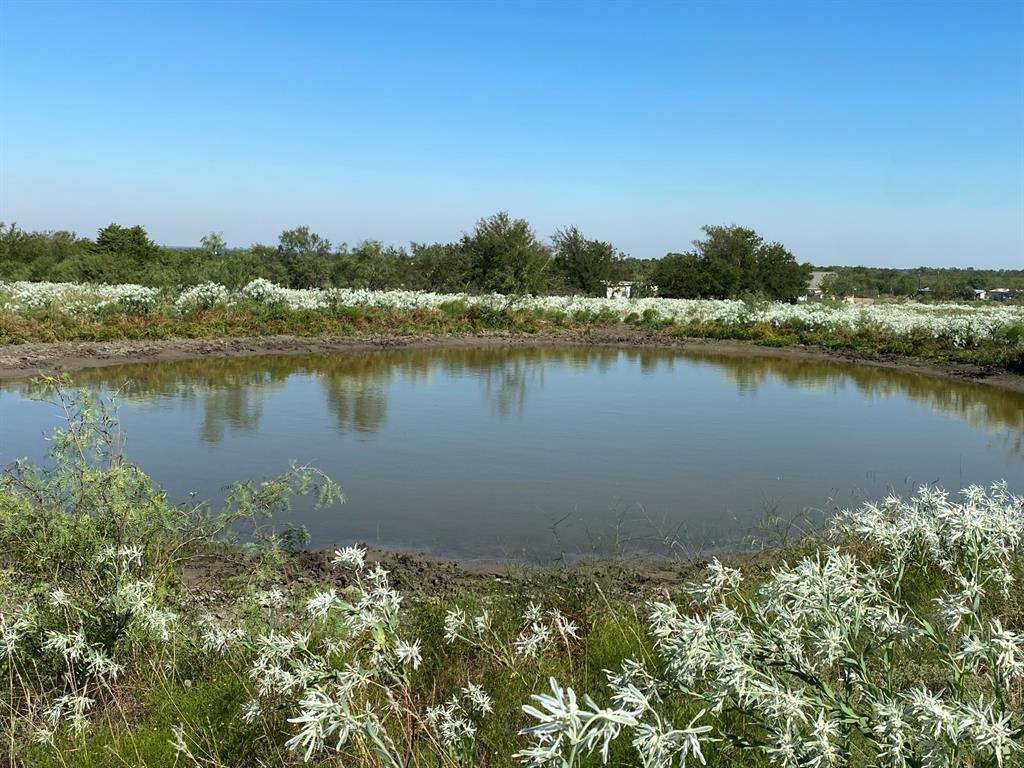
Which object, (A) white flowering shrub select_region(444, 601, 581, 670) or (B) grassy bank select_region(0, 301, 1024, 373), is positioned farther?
(B) grassy bank select_region(0, 301, 1024, 373)

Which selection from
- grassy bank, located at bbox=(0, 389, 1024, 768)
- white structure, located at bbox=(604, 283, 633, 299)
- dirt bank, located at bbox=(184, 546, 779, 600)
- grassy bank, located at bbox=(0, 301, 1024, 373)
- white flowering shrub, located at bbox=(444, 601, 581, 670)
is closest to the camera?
grassy bank, located at bbox=(0, 389, 1024, 768)

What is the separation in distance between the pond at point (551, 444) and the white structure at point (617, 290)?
90.8 feet

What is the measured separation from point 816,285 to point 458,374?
66398 millimetres

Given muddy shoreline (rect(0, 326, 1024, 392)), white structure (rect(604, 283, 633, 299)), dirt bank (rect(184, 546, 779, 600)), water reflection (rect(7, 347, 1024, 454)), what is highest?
white structure (rect(604, 283, 633, 299))

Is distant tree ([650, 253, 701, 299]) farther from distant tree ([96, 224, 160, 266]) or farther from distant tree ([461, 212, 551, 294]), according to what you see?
distant tree ([96, 224, 160, 266])

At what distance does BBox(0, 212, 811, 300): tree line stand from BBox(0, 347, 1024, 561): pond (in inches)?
615

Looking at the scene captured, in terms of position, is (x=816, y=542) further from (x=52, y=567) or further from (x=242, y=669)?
(x=52, y=567)

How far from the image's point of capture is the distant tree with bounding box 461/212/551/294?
3300cm

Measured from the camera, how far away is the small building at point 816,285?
55825mm

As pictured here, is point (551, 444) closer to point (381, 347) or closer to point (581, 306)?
point (381, 347)

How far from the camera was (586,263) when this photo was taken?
47.9 metres

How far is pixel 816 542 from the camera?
6.13 meters

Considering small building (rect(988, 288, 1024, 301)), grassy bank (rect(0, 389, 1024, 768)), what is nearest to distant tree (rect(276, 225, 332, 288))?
grassy bank (rect(0, 389, 1024, 768))

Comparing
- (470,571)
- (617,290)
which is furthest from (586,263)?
(470,571)
